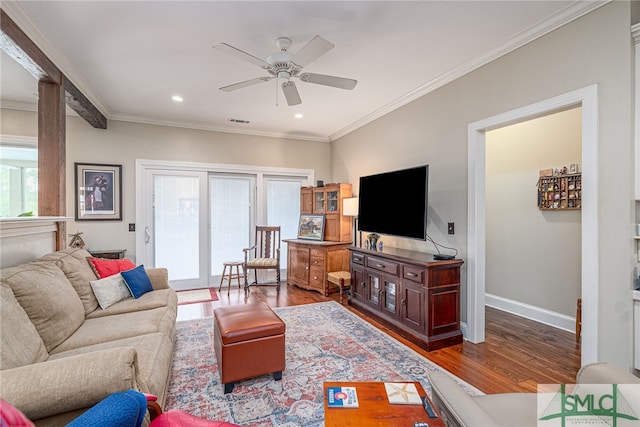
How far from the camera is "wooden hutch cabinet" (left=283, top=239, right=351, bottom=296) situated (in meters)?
4.60

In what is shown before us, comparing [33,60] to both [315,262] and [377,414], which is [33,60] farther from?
[315,262]

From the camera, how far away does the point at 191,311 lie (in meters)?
3.82

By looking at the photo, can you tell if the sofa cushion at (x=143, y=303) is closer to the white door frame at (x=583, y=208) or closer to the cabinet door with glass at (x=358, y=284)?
the cabinet door with glass at (x=358, y=284)

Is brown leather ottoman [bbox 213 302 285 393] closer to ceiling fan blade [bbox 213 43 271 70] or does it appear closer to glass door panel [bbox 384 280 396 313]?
glass door panel [bbox 384 280 396 313]

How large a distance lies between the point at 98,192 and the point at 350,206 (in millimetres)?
3850

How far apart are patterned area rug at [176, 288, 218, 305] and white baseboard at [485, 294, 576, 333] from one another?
402cm

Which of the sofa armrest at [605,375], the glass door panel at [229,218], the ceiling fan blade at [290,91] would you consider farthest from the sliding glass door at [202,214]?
the sofa armrest at [605,375]

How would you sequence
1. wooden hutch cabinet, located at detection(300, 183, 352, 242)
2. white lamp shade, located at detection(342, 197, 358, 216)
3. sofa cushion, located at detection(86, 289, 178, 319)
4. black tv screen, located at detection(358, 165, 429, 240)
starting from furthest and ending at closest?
wooden hutch cabinet, located at detection(300, 183, 352, 242) → white lamp shade, located at detection(342, 197, 358, 216) → black tv screen, located at detection(358, 165, 429, 240) → sofa cushion, located at detection(86, 289, 178, 319)

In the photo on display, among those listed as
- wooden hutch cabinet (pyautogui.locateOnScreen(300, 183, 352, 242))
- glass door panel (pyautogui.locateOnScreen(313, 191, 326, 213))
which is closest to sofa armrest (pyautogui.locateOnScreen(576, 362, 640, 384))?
wooden hutch cabinet (pyautogui.locateOnScreen(300, 183, 352, 242))

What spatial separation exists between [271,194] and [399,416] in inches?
185

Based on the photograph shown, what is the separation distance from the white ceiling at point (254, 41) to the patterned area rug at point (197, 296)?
286cm

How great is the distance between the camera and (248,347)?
6.87 feet

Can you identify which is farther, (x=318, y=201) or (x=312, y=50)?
(x=318, y=201)

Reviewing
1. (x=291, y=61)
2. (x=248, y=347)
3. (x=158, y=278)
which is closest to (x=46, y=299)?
(x=248, y=347)
